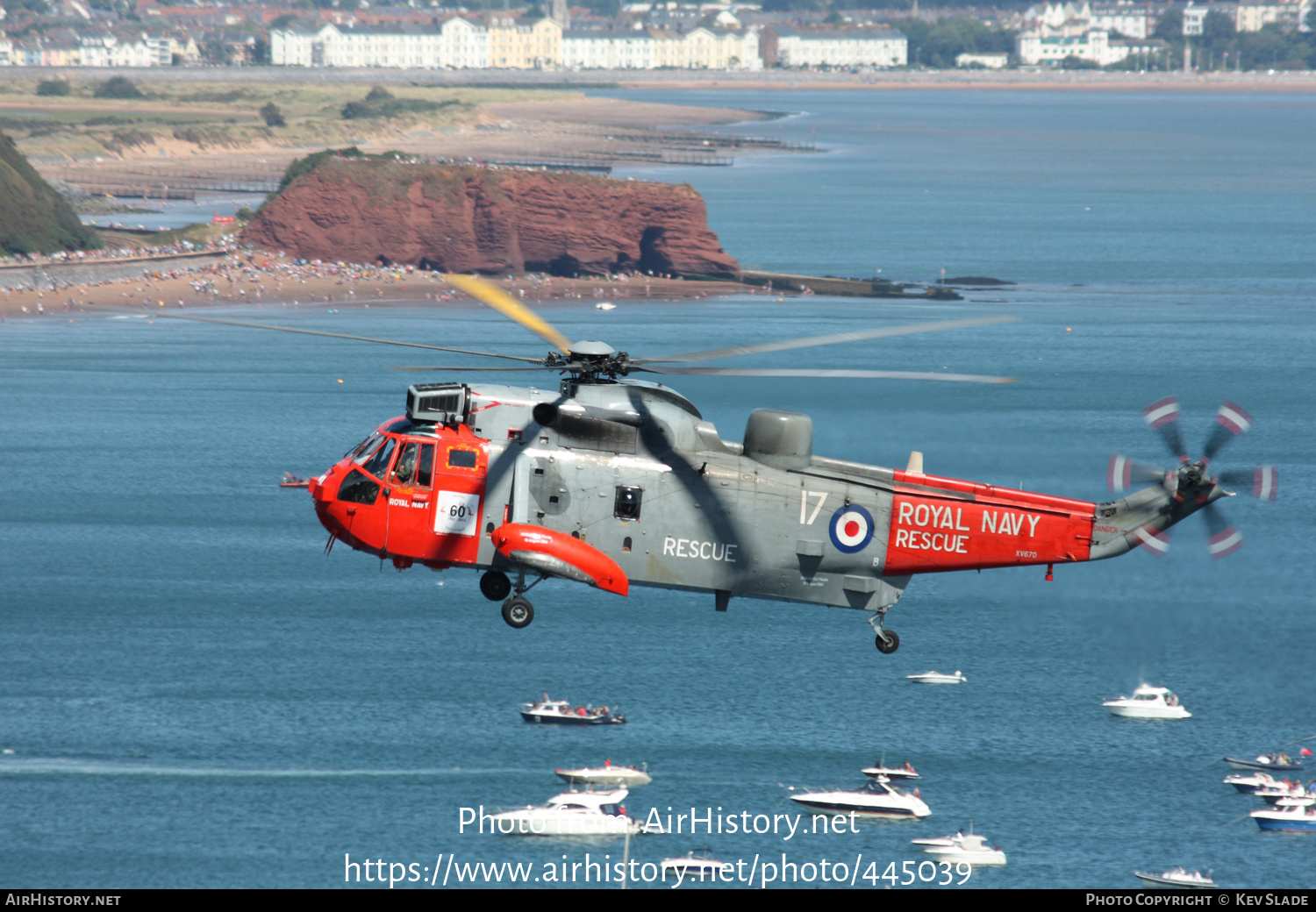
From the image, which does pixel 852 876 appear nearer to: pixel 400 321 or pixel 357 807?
pixel 357 807

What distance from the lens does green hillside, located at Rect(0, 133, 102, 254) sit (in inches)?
4887

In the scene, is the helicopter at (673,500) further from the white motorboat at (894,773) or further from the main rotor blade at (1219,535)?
the white motorboat at (894,773)

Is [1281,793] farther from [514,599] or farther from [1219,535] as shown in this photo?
[514,599]

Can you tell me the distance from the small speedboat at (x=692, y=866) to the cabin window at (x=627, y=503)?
28466mm

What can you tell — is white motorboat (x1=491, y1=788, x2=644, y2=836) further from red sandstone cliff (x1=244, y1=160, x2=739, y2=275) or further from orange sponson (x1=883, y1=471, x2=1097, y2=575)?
red sandstone cliff (x1=244, y1=160, x2=739, y2=275)

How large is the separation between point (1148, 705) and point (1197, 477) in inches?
1520

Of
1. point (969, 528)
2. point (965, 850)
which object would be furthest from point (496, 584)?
point (965, 850)

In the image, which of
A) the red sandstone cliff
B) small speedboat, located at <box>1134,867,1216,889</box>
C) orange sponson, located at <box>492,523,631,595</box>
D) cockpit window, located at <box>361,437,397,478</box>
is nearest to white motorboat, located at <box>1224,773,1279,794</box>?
small speedboat, located at <box>1134,867,1216,889</box>

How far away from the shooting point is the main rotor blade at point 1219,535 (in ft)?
75.1

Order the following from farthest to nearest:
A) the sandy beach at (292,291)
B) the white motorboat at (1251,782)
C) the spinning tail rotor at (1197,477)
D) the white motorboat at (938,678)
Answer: the sandy beach at (292,291), the white motorboat at (938,678), the white motorboat at (1251,782), the spinning tail rotor at (1197,477)

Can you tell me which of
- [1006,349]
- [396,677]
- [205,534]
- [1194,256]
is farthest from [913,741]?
[1194,256]

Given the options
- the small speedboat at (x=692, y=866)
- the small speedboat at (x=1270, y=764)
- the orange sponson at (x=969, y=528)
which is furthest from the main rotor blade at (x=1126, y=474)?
the small speedboat at (x=1270, y=764)

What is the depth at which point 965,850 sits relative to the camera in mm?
50281

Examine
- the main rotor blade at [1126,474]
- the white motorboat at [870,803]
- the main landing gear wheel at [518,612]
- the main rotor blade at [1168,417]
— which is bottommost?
the white motorboat at [870,803]
